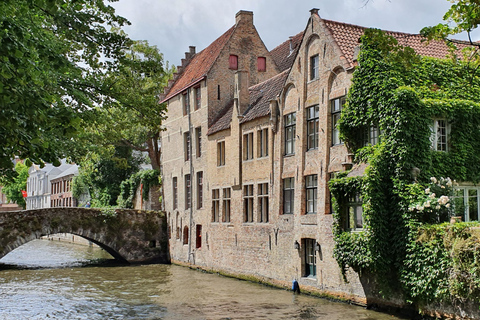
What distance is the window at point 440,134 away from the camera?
17141 millimetres

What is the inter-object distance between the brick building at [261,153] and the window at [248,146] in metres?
0.06

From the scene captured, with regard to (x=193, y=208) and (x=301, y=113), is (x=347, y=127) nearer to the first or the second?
(x=301, y=113)

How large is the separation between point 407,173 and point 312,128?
4940mm

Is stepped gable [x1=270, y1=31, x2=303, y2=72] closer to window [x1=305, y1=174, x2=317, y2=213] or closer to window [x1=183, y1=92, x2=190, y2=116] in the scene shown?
window [x1=183, y1=92, x2=190, y2=116]

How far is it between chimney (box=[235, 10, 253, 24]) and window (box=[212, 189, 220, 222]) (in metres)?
8.10

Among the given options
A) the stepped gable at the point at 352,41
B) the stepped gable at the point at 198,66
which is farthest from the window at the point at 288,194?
the stepped gable at the point at 198,66

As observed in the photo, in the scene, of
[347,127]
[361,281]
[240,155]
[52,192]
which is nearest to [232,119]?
[240,155]

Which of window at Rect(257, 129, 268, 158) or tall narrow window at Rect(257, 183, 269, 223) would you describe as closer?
tall narrow window at Rect(257, 183, 269, 223)

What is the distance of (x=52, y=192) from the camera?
7088 centimetres

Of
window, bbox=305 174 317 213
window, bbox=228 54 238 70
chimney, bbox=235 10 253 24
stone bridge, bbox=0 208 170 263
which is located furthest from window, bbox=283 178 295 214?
stone bridge, bbox=0 208 170 263

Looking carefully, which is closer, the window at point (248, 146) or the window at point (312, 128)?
the window at point (312, 128)

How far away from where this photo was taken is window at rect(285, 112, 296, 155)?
2188cm

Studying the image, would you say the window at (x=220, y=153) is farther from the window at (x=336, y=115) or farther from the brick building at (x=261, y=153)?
the window at (x=336, y=115)

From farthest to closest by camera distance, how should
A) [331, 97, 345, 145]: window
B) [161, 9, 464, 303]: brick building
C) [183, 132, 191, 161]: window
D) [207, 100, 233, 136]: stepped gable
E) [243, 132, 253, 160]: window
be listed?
[183, 132, 191, 161]: window, [207, 100, 233, 136]: stepped gable, [243, 132, 253, 160]: window, [161, 9, 464, 303]: brick building, [331, 97, 345, 145]: window
